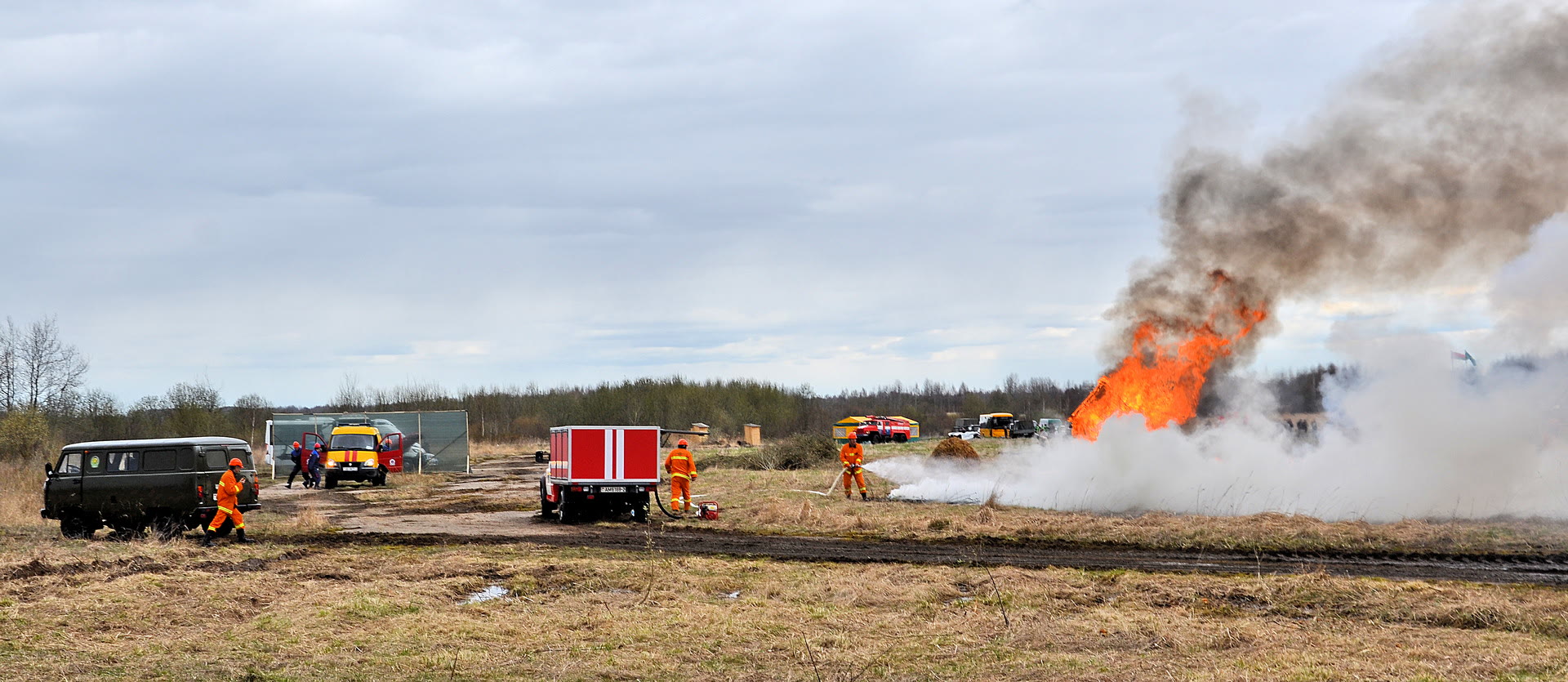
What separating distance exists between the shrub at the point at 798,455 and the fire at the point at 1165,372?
14.6 m

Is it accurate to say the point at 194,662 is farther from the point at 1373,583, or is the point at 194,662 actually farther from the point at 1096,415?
the point at 1096,415

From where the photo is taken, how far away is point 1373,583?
12.3 meters

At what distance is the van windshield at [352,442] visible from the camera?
37656 mm

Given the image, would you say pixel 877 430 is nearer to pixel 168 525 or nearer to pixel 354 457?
pixel 354 457

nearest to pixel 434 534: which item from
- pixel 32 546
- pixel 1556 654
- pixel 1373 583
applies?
pixel 32 546

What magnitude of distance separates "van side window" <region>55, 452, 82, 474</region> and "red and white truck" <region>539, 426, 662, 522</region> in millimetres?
9074

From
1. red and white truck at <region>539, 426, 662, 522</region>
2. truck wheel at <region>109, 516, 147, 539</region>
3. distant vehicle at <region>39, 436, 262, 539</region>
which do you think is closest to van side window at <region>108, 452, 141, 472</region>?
distant vehicle at <region>39, 436, 262, 539</region>

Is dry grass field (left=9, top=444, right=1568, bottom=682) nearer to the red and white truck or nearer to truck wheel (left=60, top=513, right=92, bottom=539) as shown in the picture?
truck wheel (left=60, top=513, right=92, bottom=539)

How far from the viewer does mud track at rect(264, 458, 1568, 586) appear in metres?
14.4

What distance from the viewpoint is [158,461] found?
20.2 metres

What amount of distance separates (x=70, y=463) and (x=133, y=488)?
147 cm

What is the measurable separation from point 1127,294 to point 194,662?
70.7 feet

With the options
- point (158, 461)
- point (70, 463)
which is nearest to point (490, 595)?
point (158, 461)

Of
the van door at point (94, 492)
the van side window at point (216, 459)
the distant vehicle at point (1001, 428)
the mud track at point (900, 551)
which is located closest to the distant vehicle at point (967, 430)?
the distant vehicle at point (1001, 428)
